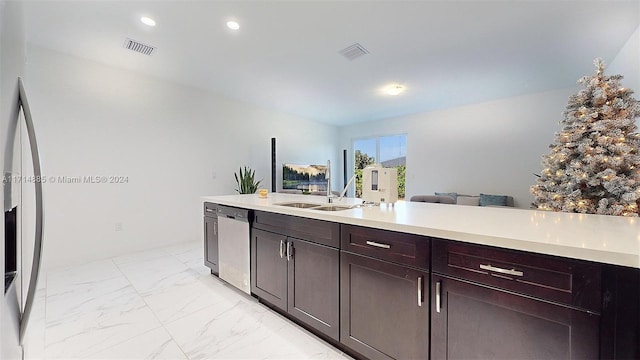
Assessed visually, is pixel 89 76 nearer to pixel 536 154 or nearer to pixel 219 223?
pixel 219 223

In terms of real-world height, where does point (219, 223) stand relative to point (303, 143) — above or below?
below

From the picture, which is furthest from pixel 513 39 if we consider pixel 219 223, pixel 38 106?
pixel 38 106

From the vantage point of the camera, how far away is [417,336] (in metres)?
1.20

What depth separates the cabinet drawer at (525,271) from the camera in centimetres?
83

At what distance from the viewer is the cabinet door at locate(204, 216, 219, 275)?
8.68 ft

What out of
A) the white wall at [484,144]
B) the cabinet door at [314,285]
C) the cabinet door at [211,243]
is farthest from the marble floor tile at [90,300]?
the white wall at [484,144]

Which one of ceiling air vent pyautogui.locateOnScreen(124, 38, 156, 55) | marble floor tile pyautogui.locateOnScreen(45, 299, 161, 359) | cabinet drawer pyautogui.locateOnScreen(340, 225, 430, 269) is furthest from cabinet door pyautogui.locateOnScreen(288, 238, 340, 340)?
ceiling air vent pyautogui.locateOnScreen(124, 38, 156, 55)

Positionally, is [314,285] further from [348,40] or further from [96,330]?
[348,40]

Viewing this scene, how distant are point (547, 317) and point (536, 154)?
16.0 ft

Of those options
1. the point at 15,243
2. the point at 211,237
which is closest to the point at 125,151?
the point at 211,237

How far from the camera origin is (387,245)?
1.31 meters

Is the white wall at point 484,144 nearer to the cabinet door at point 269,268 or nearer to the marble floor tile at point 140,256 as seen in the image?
the cabinet door at point 269,268

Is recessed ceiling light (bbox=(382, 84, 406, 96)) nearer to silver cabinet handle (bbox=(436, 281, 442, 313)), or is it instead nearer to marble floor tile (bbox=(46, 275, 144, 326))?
silver cabinet handle (bbox=(436, 281, 442, 313))

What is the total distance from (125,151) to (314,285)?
11.2ft
